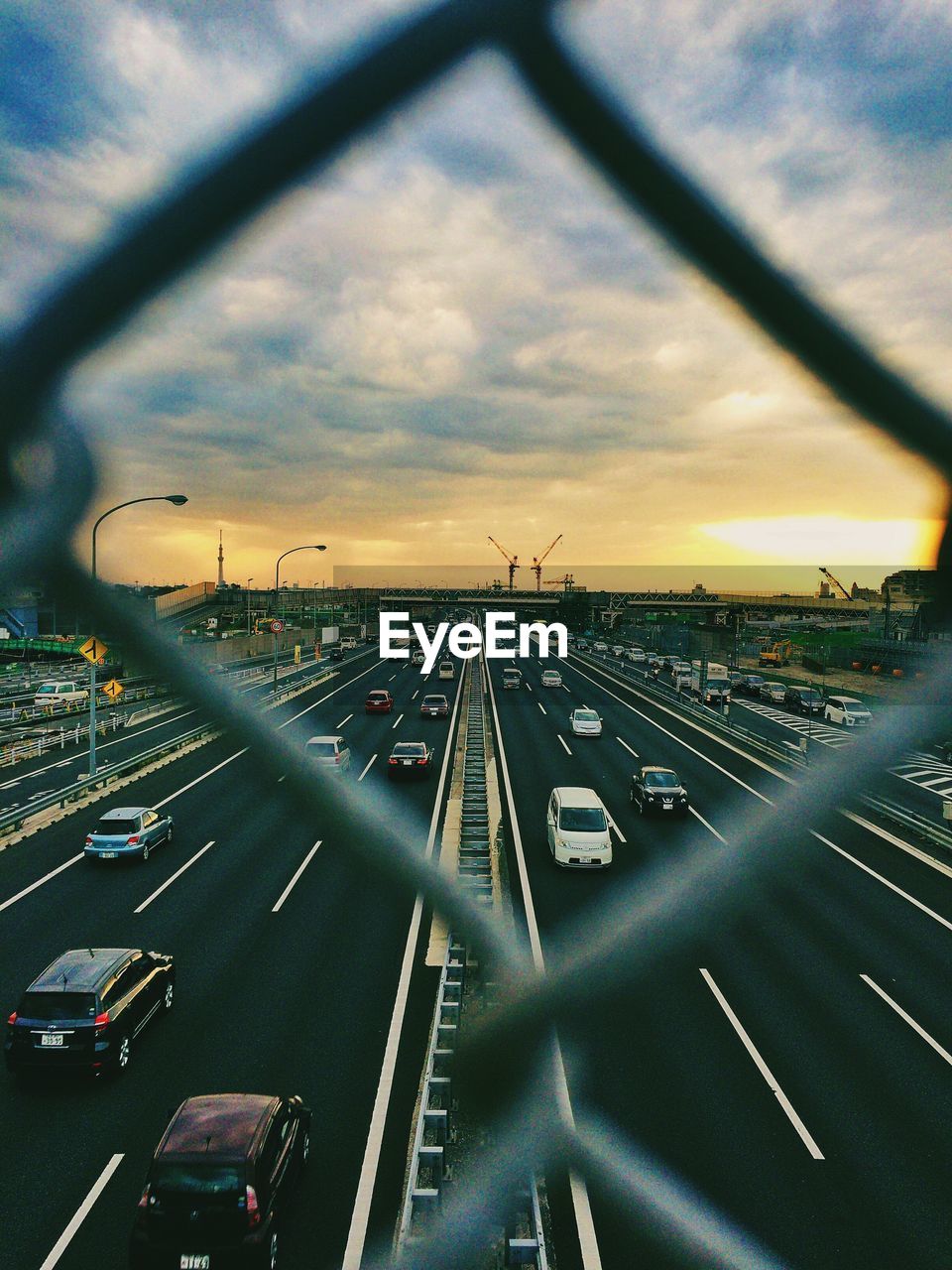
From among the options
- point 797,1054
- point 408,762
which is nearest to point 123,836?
point 408,762

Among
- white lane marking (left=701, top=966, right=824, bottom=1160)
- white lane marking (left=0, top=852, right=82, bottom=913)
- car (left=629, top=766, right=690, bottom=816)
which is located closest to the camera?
white lane marking (left=701, top=966, right=824, bottom=1160)

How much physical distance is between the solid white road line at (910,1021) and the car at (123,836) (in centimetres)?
1476

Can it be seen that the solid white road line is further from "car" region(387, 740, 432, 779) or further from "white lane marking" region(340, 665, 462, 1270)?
"car" region(387, 740, 432, 779)

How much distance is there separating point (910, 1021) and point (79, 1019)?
421 inches

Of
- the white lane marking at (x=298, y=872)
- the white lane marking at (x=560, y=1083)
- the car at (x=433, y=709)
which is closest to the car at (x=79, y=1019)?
the white lane marking at (x=298, y=872)

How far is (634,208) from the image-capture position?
81.7 inches

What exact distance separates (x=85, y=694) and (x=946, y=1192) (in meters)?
52.0

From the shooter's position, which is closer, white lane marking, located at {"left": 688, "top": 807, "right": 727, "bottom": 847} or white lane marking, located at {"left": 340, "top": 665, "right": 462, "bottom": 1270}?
white lane marking, located at {"left": 340, "top": 665, "right": 462, "bottom": 1270}

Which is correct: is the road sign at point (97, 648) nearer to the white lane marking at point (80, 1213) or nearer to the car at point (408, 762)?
the white lane marking at point (80, 1213)

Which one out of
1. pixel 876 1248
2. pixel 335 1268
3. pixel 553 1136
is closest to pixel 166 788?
pixel 335 1268

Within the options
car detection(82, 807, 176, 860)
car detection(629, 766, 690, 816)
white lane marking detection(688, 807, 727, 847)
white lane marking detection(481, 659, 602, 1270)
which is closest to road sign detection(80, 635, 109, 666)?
white lane marking detection(481, 659, 602, 1270)

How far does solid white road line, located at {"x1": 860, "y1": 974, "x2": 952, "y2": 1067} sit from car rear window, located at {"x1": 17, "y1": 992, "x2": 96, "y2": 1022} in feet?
34.3

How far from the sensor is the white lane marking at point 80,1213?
7.27 m

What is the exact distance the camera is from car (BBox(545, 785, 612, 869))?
18297 mm
